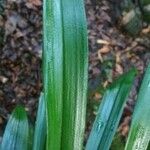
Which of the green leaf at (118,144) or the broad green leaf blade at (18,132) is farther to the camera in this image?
the green leaf at (118,144)

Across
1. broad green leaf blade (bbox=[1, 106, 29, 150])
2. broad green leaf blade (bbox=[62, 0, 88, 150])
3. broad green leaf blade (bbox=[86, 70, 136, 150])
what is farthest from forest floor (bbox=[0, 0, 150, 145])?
broad green leaf blade (bbox=[62, 0, 88, 150])

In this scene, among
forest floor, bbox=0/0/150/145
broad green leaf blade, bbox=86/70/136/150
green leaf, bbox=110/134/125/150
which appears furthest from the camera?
forest floor, bbox=0/0/150/145

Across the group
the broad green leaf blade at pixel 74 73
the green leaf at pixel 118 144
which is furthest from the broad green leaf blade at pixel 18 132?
the green leaf at pixel 118 144

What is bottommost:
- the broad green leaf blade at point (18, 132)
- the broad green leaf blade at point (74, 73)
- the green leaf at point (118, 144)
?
the green leaf at point (118, 144)

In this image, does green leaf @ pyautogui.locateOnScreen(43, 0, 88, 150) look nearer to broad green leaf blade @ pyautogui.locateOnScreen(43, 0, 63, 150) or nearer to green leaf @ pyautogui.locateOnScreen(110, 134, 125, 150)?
broad green leaf blade @ pyautogui.locateOnScreen(43, 0, 63, 150)

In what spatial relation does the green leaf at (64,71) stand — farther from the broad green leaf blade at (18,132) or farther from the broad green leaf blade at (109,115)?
the broad green leaf blade at (18,132)
